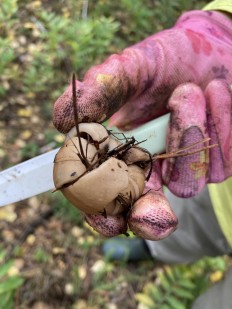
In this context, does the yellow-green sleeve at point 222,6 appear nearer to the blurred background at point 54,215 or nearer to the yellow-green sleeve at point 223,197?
the yellow-green sleeve at point 223,197

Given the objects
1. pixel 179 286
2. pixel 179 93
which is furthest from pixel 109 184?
pixel 179 286

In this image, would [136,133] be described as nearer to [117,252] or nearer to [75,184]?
[75,184]

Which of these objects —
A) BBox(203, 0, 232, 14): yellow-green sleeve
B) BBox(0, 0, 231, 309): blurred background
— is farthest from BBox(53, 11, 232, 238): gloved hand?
BBox(0, 0, 231, 309): blurred background

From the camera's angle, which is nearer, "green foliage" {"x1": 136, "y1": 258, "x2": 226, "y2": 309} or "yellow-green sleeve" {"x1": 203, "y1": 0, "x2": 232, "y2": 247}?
"yellow-green sleeve" {"x1": 203, "y1": 0, "x2": 232, "y2": 247}

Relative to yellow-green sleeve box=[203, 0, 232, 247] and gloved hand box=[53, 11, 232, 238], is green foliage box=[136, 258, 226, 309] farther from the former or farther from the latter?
gloved hand box=[53, 11, 232, 238]

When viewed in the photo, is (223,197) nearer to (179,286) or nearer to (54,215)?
(179,286)

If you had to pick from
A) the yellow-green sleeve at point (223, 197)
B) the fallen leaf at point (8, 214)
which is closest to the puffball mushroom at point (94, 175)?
the yellow-green sleeve at point (223, 197)
